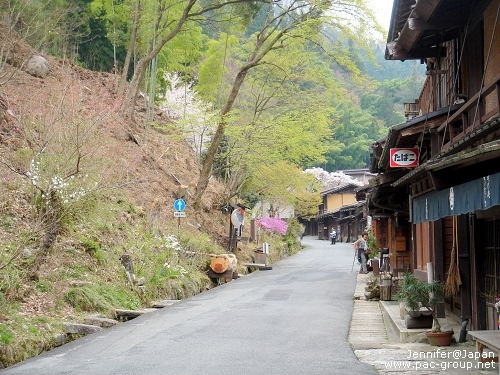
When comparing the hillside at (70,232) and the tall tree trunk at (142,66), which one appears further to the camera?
the tall tree trunk at (142,66)

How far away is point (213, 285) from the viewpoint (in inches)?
977

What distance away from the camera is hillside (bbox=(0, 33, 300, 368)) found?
12.2m

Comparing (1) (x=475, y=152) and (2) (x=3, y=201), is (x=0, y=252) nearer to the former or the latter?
(2) (x=3, y=201)

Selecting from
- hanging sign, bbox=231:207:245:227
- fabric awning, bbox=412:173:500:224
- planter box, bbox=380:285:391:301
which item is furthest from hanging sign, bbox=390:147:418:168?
hanging sign, bbox=231:207:245:227

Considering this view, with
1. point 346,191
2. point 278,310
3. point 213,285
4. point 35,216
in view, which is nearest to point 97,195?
point 35,216

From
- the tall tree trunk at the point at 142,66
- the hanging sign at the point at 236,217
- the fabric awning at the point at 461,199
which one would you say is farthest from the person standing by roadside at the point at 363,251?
the fabric awning at the point at 461,199

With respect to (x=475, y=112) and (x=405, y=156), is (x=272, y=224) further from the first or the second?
(x=475, y=112)

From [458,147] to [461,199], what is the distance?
2.92 ft

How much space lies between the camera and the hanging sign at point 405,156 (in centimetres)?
1355

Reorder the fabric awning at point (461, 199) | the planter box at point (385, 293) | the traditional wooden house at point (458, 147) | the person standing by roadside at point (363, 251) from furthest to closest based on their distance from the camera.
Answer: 1. the person standing by roadside at point (363, 251)
2. the planter box at point (385, 293)
3. the traditional wooden house at point (458, 147)
4. the fabric awning at point (461, 199)

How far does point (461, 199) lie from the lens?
793 cm

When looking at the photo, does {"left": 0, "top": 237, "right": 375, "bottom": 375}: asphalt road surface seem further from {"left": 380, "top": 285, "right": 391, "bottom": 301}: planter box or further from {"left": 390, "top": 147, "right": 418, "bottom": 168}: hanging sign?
{"left": 390, "top": 147, "right": 418, "bottom": 168}: hanging sign

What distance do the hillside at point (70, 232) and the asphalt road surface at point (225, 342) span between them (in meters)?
0.93

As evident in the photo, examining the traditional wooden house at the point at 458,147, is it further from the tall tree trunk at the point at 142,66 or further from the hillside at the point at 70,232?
the tall tree trunk at the point at 142,66
